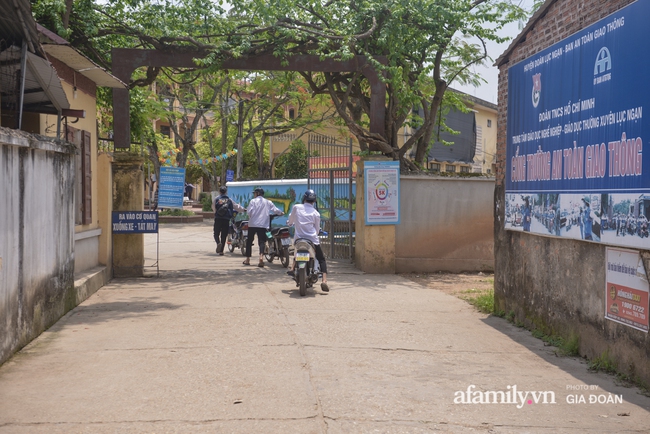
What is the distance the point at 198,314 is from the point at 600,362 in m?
4.87

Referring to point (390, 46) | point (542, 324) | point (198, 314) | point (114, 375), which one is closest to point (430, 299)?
point (542, 324)

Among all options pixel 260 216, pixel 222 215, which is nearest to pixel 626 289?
A: pixel 260 216

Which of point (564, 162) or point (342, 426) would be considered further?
point (564, 162)

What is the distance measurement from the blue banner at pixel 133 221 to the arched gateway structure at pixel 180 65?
1.43 m

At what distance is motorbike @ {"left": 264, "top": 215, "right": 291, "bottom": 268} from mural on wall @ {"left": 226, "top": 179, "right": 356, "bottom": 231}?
1.42 m

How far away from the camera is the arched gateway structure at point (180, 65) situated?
13.6 meters

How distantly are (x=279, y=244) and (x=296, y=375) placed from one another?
9.27m

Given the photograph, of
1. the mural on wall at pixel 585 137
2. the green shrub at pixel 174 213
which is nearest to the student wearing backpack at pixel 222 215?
the mural on wall at pixel 585 137

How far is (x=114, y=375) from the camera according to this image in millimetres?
6203

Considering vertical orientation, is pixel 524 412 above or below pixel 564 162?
below

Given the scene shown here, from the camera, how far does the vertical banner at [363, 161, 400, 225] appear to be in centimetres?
Answer: 1430

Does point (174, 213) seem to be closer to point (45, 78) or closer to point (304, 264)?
point (304, 264)

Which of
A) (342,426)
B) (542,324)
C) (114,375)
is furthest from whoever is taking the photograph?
(542,324)

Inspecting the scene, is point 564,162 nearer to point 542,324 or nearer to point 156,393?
point 542,324
